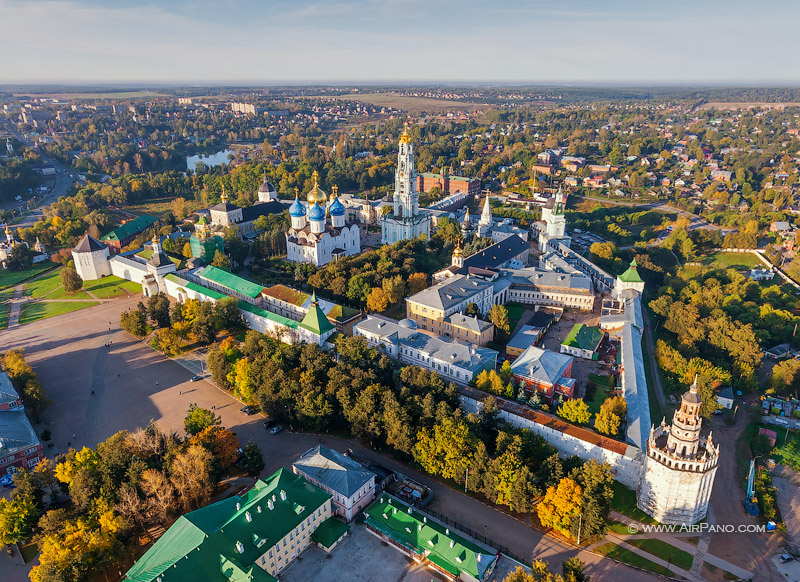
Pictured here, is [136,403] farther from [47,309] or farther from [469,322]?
[469,322]

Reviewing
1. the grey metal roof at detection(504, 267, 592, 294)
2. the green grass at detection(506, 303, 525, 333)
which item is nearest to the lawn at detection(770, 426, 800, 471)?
the grey metal roof at detection(504, 267, 592, 294)

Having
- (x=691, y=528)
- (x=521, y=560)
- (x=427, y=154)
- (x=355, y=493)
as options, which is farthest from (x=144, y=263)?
(x=427, y=154)

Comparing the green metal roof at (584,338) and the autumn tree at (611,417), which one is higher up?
the autumn tree at (611,417)

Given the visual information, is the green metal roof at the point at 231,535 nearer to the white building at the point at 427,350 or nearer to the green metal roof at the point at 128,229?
the white building at the point at 427,350

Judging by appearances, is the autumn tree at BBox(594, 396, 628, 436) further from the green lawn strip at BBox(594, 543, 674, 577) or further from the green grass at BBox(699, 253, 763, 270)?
the green grass at BBox(699, 253, 763, 270)

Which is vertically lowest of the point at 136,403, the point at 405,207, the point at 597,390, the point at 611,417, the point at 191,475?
the point at 136,403

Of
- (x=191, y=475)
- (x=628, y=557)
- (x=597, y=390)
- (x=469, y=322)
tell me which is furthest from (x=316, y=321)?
(x=628, y=557)

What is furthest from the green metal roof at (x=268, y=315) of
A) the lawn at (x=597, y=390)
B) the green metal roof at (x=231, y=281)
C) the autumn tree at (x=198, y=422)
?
the lawn at (x=597, y=390)
